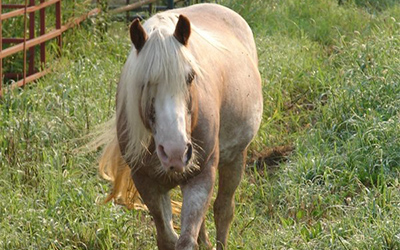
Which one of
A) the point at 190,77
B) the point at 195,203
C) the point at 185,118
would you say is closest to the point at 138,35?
the point at 190,77

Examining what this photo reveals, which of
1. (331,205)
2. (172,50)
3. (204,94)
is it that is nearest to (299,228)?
(331,205)

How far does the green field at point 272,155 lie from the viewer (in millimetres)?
5520

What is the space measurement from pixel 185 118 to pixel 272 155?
294 cm

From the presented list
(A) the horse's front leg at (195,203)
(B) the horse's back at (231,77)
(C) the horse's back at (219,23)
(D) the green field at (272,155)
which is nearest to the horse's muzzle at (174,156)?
(A) the horse's front leg at (195,203)

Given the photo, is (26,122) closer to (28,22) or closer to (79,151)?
(79,151)

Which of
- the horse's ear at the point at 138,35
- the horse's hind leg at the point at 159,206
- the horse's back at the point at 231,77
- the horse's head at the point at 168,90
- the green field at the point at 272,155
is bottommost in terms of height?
the green field at the point at 272,155

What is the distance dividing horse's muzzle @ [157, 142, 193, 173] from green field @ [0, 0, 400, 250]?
120cm

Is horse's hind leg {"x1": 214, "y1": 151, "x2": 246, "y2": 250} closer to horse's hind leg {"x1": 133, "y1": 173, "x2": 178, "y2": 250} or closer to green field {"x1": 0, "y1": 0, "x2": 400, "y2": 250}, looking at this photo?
green field {"x1": 0, "y1": 0, "x2": 400, "y2": 250}

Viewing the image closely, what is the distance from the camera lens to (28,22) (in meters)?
9.40

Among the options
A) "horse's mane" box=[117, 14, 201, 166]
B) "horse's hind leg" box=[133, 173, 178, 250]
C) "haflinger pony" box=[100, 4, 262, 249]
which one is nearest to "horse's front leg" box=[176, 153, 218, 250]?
"haflinger pony" box=[100, 4, 262, 249]

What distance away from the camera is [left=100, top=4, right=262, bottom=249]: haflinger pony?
4.40 meters

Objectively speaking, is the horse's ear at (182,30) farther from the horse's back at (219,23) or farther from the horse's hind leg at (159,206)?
the horse's back at (219,23)

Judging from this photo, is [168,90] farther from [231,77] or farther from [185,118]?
[231,77]

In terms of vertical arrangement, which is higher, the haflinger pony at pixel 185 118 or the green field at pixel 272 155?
the haflinger pony at pixel 185 118
